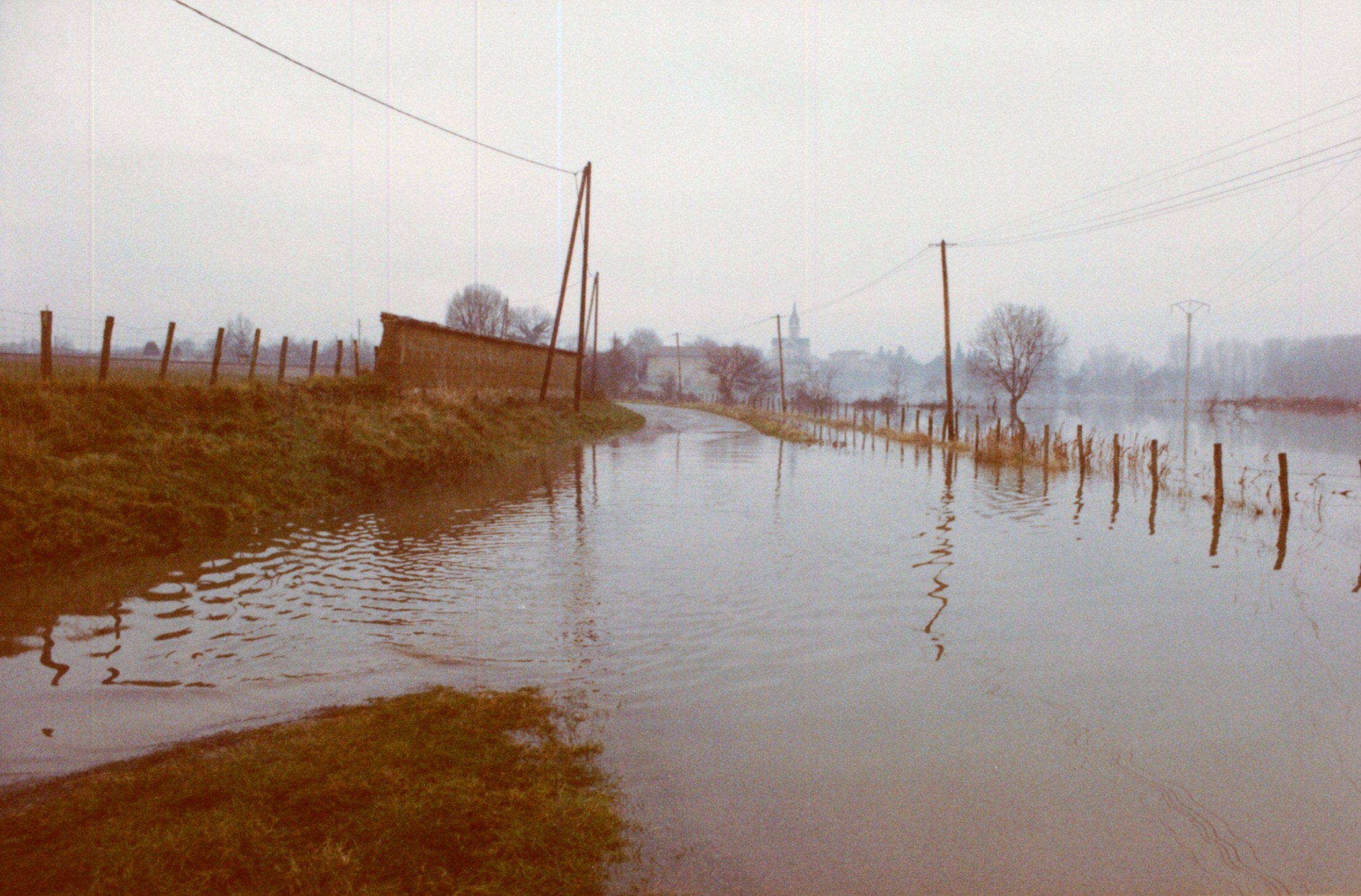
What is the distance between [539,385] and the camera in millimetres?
37062

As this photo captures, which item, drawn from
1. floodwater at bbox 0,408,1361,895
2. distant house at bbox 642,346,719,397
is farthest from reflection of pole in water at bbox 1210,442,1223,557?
distant house at bbox 642,346,719,397

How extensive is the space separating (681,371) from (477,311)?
55.8 meters

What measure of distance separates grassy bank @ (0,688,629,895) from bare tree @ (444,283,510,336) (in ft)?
243

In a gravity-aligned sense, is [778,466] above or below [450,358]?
below

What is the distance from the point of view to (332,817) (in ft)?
12.3

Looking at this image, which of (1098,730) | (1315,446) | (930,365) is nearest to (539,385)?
(1098,730)

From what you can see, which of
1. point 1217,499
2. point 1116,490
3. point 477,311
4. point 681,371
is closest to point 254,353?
point 1116,490

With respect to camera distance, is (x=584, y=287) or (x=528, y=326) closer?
(x=584, y=287)

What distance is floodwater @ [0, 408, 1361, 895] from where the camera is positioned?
4.23 metres

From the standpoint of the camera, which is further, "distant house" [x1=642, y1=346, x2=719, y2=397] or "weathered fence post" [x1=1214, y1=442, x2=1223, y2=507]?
"distant house" [x1=642, y1=346, x2=719, y2=397]

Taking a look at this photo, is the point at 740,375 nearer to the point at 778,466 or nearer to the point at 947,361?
the point at 947,361

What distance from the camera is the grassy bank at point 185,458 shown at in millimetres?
9398

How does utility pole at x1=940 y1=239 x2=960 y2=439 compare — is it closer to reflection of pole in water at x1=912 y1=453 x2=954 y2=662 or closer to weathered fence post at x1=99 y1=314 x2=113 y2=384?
reflection of pole in water at x1=912 y1=453 x2=954 y2=662

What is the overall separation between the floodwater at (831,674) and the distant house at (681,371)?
113123 mm
